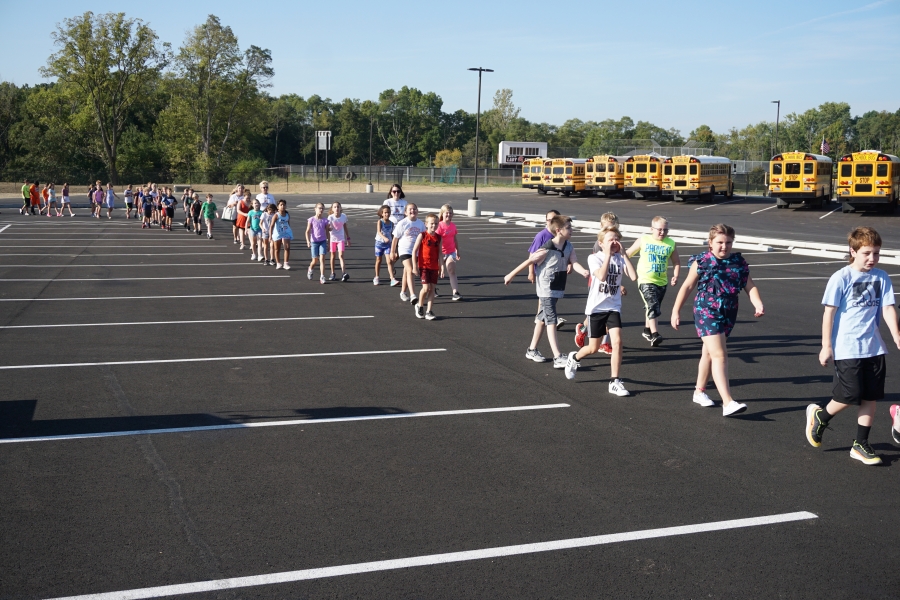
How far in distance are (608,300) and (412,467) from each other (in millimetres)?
3174

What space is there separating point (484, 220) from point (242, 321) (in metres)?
26.1

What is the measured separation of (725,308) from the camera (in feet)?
23.8

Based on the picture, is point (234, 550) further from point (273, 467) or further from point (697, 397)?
point (697, 397)

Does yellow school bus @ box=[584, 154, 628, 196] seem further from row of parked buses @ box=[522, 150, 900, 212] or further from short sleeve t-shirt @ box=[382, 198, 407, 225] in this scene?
short sleeve t-shirt @ box=[382, 198, 407, 225]

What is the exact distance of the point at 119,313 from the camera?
42.8 ft

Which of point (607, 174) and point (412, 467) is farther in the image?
point (607, 174)

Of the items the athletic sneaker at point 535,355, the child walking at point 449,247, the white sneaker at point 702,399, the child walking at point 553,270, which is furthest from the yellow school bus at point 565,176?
the white sneaker at point 702,399

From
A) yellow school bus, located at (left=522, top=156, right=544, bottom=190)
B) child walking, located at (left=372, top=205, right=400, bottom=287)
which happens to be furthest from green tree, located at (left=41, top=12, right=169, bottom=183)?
child walking, located at (left=372, top=205, right=400, bottom=287)

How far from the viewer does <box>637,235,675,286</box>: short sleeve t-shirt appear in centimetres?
1048

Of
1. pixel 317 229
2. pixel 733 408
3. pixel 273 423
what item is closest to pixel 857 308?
pixel 733 408

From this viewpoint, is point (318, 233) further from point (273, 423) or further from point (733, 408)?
point (733, 408)

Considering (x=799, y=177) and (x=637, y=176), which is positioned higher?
(x=637, y=176)

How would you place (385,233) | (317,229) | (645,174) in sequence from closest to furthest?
1. (385,233)
2. (317,229)
3. (645,174)

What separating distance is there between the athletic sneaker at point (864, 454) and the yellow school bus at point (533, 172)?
58.0 meters
